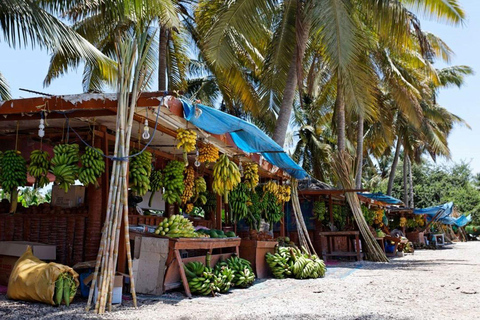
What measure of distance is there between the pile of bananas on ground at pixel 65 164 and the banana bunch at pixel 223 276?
107 inches

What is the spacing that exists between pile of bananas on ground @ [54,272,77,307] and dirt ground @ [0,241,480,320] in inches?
5.6

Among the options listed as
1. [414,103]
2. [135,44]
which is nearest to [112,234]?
[135,44]

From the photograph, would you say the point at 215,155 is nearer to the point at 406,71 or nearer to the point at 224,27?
the point at 224,27

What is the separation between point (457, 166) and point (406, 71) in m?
32.5

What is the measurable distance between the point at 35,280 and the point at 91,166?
1.54 m

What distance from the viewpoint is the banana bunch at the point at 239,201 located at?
9.76 metres

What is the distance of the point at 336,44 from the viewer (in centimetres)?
1010

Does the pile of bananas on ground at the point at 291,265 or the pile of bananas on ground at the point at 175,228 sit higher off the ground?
the pile of bananas on ground at the point at 175,228

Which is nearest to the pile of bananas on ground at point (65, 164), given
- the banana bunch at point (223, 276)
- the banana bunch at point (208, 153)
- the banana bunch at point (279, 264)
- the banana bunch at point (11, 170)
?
the banana bunch at point (11, 170)

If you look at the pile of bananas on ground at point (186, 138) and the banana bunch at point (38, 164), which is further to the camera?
the pile of bananas on ground at point (186, 138)

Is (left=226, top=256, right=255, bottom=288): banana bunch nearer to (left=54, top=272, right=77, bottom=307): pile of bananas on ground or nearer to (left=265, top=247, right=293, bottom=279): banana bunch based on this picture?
(left=265, top=247, right=293, bottom=279): banana bunch

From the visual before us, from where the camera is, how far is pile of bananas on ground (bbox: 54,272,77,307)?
5.41 meters

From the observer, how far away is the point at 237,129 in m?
6.90

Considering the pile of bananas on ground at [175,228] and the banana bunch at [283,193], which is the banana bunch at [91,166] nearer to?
the pile of bananas on ground at [175,228]
